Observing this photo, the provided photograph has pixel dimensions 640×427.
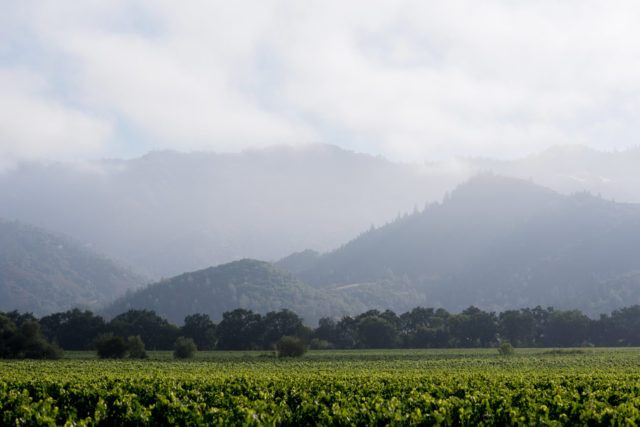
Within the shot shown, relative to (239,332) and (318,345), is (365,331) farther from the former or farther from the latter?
(239,332)

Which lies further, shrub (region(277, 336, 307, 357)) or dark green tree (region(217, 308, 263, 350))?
dark green tree (region(217, 308, 263, 350))

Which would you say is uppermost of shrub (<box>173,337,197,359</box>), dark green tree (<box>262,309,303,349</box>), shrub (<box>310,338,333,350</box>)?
dark green tree (<box>262,309,303,349</box>)

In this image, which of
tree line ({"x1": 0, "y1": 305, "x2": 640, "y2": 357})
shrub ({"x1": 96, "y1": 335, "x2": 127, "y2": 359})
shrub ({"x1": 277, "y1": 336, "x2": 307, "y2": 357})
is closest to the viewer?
shrub ({"x1": 96, "y1": 335, "x2": 127, "y2": 359})

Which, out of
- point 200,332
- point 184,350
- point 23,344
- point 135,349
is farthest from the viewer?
point 200,332

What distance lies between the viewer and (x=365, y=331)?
164m

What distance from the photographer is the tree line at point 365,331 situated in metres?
158

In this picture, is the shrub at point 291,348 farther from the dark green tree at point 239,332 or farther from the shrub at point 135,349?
the dark green tree at point 239,332

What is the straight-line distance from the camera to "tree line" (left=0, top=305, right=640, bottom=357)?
157625 millimetres

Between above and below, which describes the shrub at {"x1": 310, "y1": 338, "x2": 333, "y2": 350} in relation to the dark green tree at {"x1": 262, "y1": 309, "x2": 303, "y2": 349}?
below

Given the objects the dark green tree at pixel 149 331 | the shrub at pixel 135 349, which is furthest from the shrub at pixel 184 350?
the dark green tree at pixel 149 331

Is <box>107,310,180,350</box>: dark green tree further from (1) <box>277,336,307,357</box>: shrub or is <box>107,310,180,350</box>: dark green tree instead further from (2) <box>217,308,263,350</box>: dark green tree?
(1) <box>277,336,307,357</box>: shrub

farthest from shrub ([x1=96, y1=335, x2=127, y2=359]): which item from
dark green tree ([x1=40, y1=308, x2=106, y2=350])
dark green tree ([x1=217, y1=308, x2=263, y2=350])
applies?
dark green tree ([x1=217, y1=308, x2=263, y2=350])

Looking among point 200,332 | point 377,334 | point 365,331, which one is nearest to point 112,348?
point 200,332

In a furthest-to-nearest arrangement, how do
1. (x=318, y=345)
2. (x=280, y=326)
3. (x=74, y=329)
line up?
(x=280, y=326) < (x=318, y=345) < (x=74, y=329)
